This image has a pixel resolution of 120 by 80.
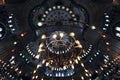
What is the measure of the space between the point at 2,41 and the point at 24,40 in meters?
4.95

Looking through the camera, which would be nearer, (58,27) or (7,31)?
(7,31)

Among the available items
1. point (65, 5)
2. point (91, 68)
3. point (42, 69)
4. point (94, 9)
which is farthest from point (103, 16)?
point (42, 69)

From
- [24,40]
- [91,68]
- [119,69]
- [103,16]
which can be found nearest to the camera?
[119,69]

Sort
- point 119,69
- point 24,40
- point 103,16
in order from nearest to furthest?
point 119,69, point 103,16, point 24,40

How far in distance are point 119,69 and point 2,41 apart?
15.1 meters

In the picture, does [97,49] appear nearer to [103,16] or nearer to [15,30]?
[103,16]

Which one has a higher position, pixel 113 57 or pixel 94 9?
pixel 94 9

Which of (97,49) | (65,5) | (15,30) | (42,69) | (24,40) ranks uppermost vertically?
(65,5)

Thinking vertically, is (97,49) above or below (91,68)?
above

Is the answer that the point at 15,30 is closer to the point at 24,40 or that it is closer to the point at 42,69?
the point at 24,40

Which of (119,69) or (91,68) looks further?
(91,68)

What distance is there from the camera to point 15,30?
32.2 metres

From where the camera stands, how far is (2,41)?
3016 centimetres

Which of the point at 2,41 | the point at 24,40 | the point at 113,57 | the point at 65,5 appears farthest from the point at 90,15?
the point at 2,41
